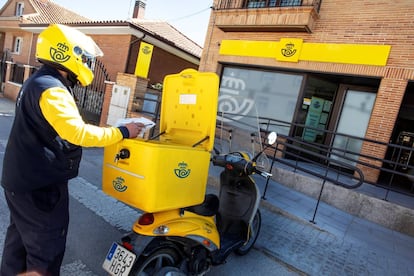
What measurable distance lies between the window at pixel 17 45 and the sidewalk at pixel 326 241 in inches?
866

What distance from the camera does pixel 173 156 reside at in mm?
1964

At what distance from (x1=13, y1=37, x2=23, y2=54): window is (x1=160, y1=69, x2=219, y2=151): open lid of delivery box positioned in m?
22.2

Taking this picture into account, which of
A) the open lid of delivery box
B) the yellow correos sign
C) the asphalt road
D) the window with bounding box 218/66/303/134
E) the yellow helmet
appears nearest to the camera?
the yellow helmet

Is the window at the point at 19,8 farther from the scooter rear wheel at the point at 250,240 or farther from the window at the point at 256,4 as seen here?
the scooter rear wheel at the point at 250,240

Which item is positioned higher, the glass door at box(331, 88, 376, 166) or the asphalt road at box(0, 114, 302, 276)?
the glass door at box(331, 88, 376, 166)

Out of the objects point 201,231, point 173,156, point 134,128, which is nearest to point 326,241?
point 201,231

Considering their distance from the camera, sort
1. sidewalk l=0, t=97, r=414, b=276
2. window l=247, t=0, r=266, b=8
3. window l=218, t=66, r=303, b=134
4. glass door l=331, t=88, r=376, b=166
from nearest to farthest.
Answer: sidewalk l=0, t=97, r=414, b=276, glass door l=331, t=88, r=376, b=166, window l=218, t=66, r=303, b=134, window l=247, t=0, r=266, b=8

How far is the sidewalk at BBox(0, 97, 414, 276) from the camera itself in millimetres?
3293

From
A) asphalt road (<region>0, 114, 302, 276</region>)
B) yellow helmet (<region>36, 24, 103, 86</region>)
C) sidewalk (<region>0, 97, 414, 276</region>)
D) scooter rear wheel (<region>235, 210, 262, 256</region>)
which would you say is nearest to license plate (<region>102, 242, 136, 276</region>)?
asphalt road (<region>0, 114, 302, 276</region>)

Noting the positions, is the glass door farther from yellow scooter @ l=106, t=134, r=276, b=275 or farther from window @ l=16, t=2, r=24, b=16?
window @ l=16, t=2, r=24, b=16

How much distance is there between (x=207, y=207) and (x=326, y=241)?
2.17m

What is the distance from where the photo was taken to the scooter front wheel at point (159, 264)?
77.4 inches

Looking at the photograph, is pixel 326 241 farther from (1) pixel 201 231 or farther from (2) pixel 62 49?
(2) pixel 62 49

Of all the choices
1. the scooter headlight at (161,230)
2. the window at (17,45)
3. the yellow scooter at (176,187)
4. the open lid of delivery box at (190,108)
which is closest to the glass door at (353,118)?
the yellow scooter at (176,187)
